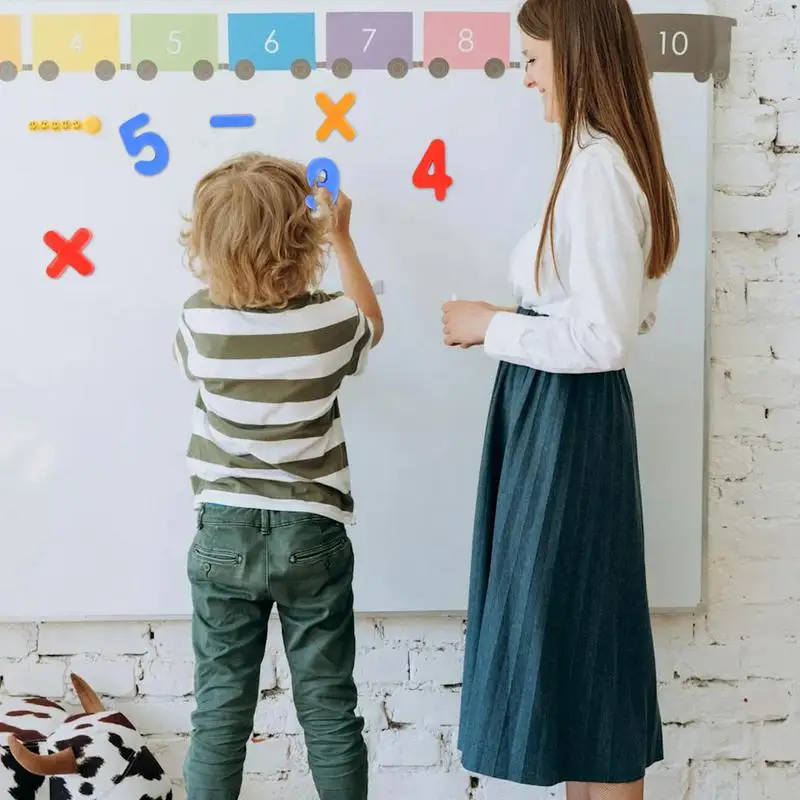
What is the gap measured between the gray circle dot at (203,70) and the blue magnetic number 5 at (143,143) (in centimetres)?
11

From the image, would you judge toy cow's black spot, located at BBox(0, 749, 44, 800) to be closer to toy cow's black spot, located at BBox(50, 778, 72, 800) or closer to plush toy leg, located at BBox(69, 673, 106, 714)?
toy cow's black spot, located at BBox(50, 778, 72, 800)

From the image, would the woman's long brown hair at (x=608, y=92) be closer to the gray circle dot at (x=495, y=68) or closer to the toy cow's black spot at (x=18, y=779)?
the gray circle dot at (x=495, y=68)

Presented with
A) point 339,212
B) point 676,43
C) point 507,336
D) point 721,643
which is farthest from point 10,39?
point 721,643

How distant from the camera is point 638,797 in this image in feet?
4.33

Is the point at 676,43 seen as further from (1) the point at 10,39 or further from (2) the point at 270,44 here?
(1) the point at 10,39

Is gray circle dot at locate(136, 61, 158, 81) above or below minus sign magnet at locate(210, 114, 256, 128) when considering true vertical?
above

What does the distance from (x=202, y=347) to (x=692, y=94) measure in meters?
0.91

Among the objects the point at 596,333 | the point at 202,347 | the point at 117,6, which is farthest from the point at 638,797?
the point at 117,6

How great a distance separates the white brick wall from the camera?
1632 millimetres

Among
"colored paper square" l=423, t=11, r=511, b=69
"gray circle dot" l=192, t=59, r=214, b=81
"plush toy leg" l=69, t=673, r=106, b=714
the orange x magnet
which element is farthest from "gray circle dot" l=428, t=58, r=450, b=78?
"plush toy leg" l=69, t=673, r=106, b=714

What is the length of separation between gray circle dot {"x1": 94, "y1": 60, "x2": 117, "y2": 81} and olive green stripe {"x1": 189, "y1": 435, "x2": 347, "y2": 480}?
2.06 feet

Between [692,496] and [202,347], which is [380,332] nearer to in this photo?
[202,347]

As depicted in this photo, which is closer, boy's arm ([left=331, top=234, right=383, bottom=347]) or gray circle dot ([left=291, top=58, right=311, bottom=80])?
boy's arm ([left=331, top=234, right=383, bottom=347])

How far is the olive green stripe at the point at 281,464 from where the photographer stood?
1.30m
